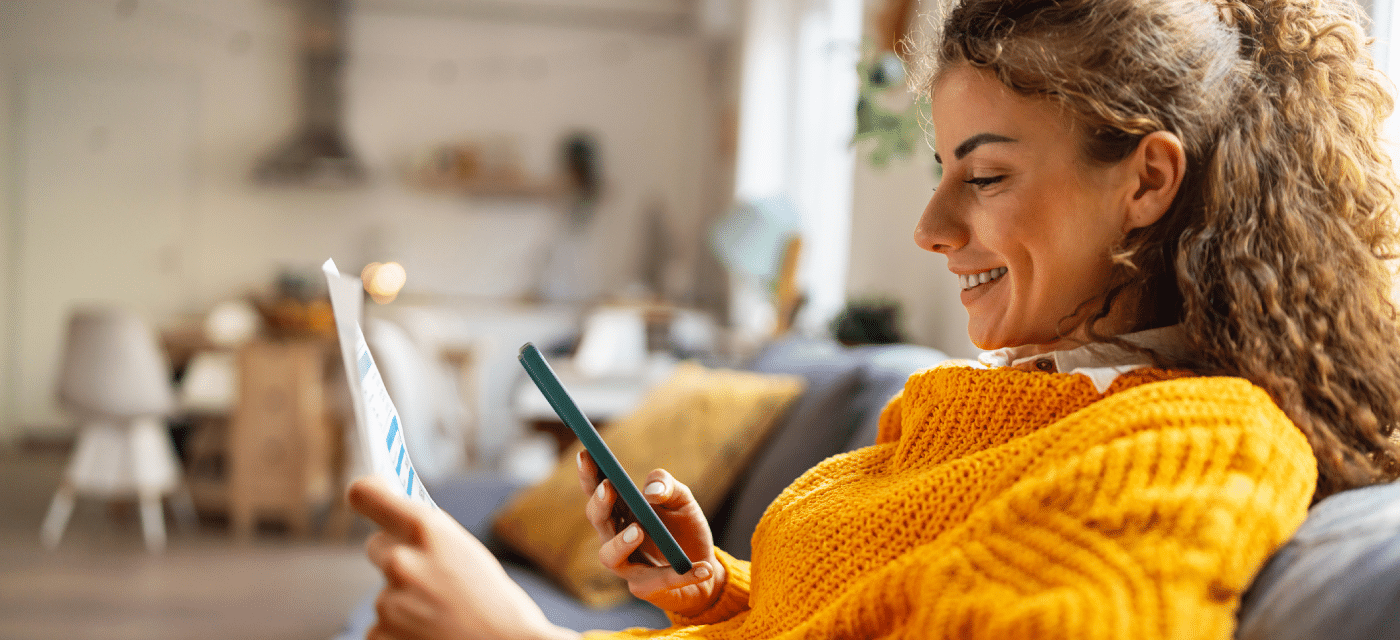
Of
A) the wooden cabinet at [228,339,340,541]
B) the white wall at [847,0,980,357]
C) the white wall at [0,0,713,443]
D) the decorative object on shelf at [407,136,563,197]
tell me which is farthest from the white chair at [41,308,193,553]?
the white wall at [847,0,980,357]

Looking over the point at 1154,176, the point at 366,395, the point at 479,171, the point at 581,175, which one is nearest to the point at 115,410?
the point at 479,171

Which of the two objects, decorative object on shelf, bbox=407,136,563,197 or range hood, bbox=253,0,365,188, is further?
decorative object on shelf, bbox=407,136,563,197

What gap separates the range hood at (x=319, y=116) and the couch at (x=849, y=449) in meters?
3.56

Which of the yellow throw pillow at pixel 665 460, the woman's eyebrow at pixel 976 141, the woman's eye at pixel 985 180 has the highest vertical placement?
the woman's eyebrow at pixel 976 141

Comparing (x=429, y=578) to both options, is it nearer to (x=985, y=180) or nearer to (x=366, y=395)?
(x=366, y=395)

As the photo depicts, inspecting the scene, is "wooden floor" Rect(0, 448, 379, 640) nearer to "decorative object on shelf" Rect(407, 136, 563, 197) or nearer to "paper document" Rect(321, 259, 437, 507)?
"paper document" Rect(321, 259, 437, 507)

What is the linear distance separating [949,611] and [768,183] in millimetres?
4280

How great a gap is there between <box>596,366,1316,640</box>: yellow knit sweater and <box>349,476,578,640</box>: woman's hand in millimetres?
203

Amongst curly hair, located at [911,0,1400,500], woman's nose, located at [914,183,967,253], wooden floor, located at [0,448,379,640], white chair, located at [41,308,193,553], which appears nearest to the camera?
curly hair, located at [911,0,1400,500]

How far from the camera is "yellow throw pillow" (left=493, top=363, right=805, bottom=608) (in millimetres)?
1622

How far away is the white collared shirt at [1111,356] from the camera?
1.99ft

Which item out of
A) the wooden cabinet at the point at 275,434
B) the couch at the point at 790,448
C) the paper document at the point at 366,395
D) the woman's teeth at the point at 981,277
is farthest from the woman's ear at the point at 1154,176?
the wooden cabinet at the point at 275,434

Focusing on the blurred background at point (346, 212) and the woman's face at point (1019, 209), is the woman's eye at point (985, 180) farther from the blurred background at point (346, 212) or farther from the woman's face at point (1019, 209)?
the blurred background at point (346, 212)

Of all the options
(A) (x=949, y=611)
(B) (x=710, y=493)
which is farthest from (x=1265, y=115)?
(B) (x=710, y=493)
